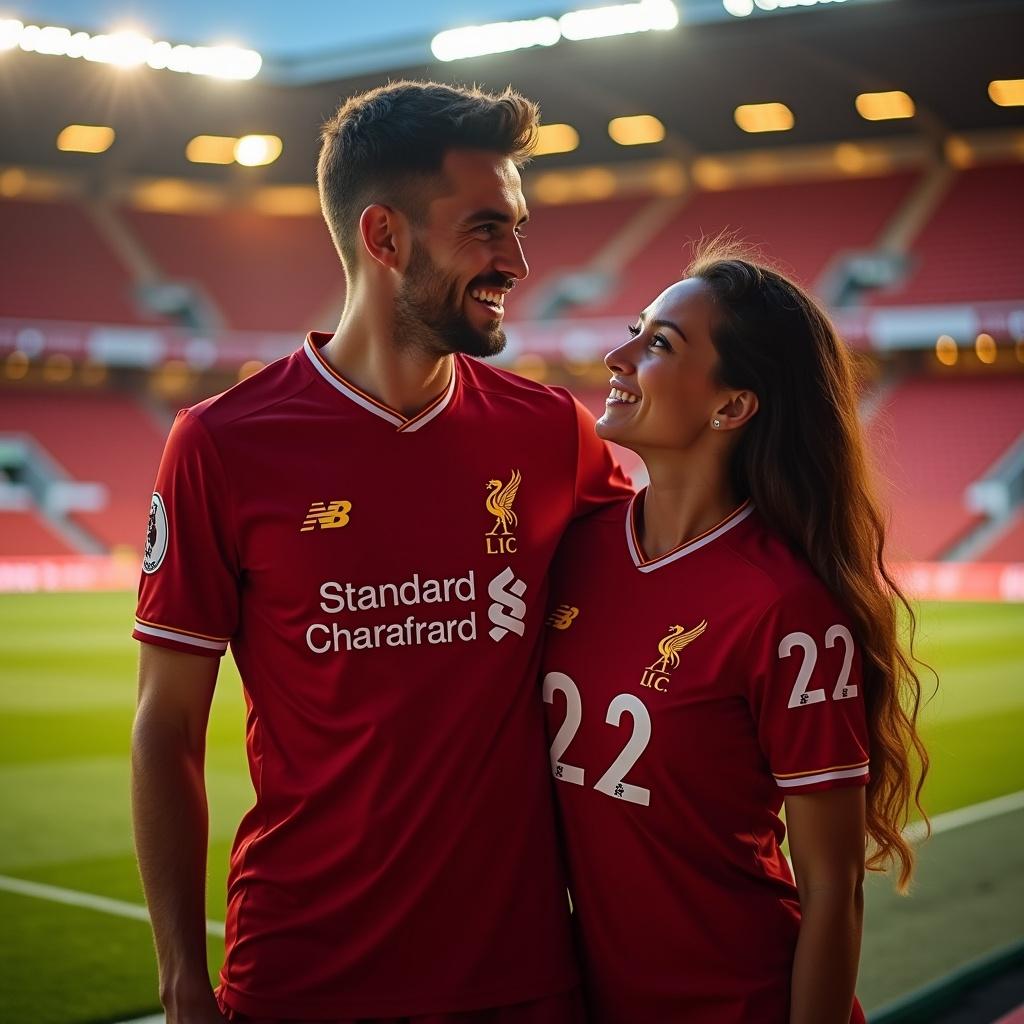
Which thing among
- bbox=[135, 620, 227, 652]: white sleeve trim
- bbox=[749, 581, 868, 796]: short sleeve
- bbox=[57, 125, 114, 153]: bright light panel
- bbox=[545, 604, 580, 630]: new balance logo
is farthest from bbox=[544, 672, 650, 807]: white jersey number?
bbox=[57, 125, 114, 153]: bright light panel

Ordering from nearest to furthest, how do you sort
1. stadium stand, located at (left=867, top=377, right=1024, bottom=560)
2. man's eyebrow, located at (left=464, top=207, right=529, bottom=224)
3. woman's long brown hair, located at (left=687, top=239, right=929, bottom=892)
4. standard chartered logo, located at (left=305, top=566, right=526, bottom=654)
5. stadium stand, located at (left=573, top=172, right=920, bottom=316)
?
1. standard chartered logo, located at (left=305, top=566, right=526, bottom=654)
2. woman's long brown hair, located at (left=687, top=239, right=929, bottom=892)
3. man's eyebrow, located at (left=464, top=207, right=529, bottom=224)
4. stadium stand, located at (left=867, top=377, right=1024, bottom=560)
5. stadium stand, located at (left=573, top=172, right=920, bottom=316)

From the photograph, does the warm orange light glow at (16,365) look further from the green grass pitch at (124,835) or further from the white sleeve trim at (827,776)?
the white sleeve trim at (827,776)

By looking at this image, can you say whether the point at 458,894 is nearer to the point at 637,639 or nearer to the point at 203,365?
the point at 637,639

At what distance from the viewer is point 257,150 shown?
3284 cm

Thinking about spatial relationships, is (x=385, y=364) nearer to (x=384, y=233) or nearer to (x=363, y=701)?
(x=384, y=233)

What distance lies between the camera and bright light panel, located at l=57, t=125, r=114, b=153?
3003 centimetres

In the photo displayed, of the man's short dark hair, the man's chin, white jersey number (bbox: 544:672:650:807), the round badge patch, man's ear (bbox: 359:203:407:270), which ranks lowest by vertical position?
white jersey number (bbox: 544:672:650:807)

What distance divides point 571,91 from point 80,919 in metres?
23.6

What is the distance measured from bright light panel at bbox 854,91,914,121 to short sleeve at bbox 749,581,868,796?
25.5 meters

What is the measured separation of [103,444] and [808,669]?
3100 cm

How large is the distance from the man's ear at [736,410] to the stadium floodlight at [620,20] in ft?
72.2

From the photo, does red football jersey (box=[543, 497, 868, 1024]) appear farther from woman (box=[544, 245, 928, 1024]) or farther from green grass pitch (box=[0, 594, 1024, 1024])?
green grass pitch (box=[0, 594, 1024, 1024])

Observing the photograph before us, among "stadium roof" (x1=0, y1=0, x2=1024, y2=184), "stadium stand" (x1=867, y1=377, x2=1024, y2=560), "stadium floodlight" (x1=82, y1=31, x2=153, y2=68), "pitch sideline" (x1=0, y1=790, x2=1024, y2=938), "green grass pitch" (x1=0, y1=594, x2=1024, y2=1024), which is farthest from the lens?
"stadium stand" (x1=867, y1=377, x2=1024, y2=560)

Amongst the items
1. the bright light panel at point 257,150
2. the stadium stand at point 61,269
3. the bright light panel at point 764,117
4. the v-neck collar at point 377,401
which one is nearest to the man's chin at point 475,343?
the v-neck collar at point 377,401
